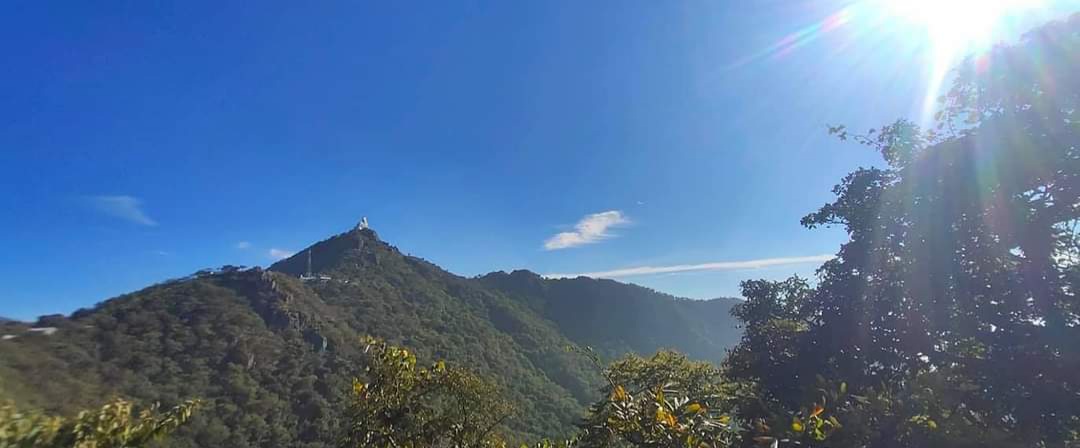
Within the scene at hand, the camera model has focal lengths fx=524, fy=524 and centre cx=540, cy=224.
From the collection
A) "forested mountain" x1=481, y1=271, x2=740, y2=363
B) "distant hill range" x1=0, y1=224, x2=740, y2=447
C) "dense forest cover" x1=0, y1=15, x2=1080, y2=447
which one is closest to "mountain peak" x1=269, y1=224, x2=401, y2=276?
"distant hill range" x1=0, y1=224, x2=740, y2=447

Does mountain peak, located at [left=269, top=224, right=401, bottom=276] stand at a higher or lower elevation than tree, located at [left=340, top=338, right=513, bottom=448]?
higher

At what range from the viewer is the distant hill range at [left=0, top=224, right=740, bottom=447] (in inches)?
1751

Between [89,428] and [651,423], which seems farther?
[89,428]

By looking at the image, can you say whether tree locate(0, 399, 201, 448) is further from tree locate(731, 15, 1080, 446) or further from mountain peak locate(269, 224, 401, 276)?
mountain peak locate(269, 224, 401, 276)

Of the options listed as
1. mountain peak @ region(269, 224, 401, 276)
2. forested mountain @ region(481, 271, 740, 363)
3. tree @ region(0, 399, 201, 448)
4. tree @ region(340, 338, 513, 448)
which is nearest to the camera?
tree @ region(0, 399, 201, 448)

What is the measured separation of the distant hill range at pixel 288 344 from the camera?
146 ft

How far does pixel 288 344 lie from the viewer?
6531cm

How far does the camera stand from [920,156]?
8.97 metres

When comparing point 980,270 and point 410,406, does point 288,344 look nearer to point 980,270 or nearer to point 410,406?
point 410,406

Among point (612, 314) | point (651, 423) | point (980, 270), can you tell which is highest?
point (612, 314)

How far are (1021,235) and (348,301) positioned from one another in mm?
94827

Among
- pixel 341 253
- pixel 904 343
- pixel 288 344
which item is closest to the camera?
pixel 904 343

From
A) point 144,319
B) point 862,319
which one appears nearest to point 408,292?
point 144,319

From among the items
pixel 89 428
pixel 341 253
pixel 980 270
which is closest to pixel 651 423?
pixel 89 428
